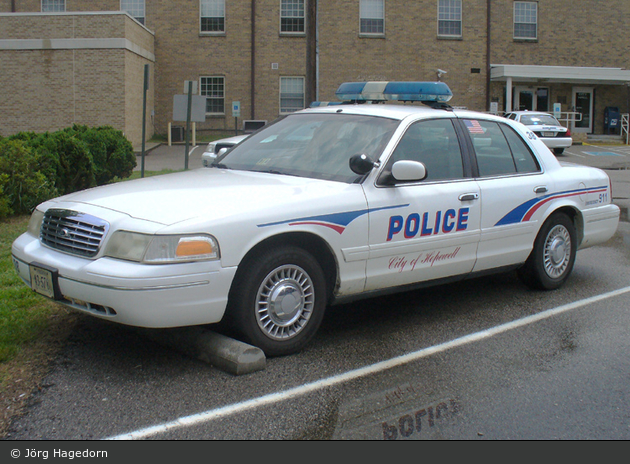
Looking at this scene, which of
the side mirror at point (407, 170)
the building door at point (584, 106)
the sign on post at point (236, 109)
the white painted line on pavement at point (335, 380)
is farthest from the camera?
the building door at point (584, 106)

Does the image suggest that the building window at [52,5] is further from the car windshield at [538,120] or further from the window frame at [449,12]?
the car windshield at [538,120]

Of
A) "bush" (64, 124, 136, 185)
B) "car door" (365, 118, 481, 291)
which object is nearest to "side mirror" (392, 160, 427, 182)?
"car door" (365, 118, 481, 291)

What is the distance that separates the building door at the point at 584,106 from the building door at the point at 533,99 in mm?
1577

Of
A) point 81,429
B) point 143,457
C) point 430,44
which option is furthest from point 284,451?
point 430,44

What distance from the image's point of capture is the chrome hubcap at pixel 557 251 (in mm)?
6176

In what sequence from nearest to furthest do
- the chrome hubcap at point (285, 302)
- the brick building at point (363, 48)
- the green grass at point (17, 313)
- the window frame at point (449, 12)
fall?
the chrome hubcap at point (285, 302), the green grass at point (17, 313), the brick building at point (363, 48), the window frame at point (449, 12)

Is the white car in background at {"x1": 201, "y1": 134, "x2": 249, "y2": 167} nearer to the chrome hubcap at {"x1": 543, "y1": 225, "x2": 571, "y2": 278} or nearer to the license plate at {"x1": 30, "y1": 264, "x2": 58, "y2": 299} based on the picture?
the chrome hubcap at {"x1": 543, "y1": 225, "x2": 571, "y2": 278}

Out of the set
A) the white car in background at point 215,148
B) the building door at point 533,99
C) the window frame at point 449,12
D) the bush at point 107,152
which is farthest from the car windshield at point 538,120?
the bush at point 107,152

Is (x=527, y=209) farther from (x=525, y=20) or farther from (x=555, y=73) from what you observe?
(x=525, y=20)

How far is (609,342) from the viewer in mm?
4871

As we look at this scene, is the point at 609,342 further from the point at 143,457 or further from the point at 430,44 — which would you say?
the point at 430,44

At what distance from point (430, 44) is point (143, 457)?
3087 cm

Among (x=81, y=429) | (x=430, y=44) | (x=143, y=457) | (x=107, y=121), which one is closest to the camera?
(x=143, y=457)

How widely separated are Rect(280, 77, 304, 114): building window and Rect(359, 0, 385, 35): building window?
3837mm
